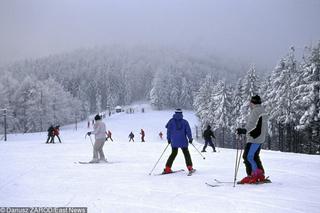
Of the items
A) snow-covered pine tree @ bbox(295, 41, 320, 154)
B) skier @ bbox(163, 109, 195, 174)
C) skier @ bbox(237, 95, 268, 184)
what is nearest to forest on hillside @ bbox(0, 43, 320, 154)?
snow-covered pine tree @ bbox(295, 41, 320, 154)

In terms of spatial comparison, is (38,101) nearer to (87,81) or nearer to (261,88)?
(261,88)

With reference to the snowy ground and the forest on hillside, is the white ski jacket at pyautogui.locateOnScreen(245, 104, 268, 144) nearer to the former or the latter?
the snowy ground

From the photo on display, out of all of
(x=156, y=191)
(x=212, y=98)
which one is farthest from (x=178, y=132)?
(x=212, y=98)

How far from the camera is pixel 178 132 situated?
36.6 feet

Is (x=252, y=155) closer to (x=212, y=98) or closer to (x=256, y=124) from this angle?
(x=256, y=124)

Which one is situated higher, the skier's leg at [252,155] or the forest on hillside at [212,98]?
the forest on hillside at [212,98]

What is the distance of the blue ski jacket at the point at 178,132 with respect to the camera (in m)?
11.1

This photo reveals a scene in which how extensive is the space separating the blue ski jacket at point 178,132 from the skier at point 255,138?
Result: 2.20 m

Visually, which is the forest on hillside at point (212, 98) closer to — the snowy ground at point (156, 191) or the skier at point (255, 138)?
the snowy ground at point (156, 191)

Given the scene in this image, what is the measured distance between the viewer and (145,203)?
24.6 ft

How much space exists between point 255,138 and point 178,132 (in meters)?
2.65

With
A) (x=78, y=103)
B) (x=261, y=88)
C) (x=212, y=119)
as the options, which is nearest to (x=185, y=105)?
(x=78, y=103)

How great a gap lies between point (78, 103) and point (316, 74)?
3844 inches

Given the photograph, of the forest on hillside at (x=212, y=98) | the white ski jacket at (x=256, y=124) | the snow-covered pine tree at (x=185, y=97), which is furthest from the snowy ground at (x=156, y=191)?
the snow-covered pine tree at (x=185, y=97)
